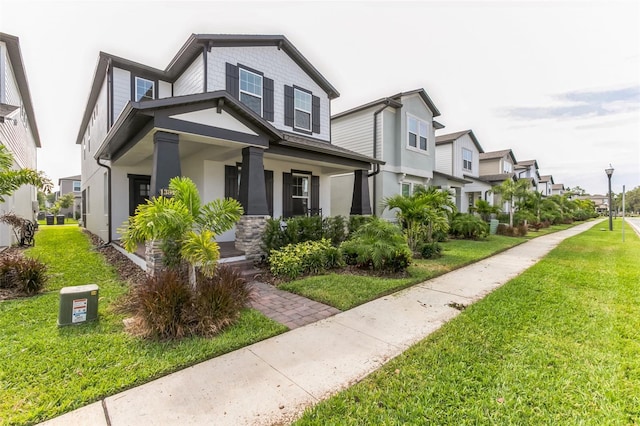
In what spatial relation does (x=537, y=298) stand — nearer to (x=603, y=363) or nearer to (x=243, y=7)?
(x=603, y=363)

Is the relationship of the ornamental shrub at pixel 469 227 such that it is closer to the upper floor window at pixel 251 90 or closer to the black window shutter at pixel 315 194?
the black window shutter at pixel 315 194

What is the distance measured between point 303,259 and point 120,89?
9.27m

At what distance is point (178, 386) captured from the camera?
2914 millimetres

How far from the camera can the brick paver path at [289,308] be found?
15.3 feet

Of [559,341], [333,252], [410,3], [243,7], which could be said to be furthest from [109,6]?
[559,341]

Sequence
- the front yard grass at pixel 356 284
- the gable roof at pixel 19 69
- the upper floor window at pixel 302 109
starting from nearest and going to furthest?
the front yard grass at pixel 356 284 < the gable roof at pixel 19 69 < the upper floor window at pixel 302 109

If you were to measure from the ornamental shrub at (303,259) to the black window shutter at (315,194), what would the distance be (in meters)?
4.99

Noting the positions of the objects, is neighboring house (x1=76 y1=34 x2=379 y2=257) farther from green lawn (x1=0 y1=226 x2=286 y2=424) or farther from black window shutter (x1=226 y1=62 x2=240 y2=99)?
green lawn (x1=0 y1=226 x2=286 y2=424)

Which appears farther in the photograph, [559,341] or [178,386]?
[559,341]

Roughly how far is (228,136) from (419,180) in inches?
485

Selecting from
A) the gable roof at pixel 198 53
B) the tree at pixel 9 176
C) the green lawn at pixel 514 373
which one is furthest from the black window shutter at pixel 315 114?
the green lawn at pixel 514 373

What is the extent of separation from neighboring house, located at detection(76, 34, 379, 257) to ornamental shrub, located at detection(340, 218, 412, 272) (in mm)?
2712

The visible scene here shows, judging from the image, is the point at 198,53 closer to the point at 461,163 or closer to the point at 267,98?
the point at 267,98

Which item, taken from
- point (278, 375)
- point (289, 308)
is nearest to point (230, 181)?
point (289, 308)
